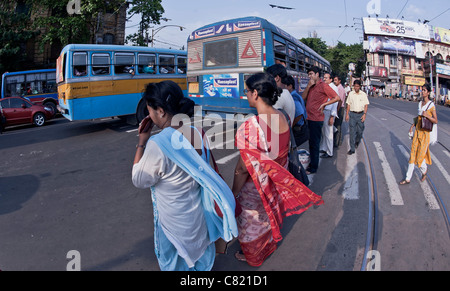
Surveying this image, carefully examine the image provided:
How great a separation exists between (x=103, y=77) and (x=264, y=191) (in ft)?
26.9

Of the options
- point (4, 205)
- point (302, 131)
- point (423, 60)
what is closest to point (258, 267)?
point (302, 131)

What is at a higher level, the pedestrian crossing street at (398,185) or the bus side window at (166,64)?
the bus side window at (166,64)

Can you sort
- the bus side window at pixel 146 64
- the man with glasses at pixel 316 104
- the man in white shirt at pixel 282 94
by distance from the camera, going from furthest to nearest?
the bus side window at pixel 146 64 → the man with glasses at pixel 316 104 → the man in white shirt at pixel 282 94

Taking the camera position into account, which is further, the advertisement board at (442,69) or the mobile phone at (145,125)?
the advertisement board at (442,69)

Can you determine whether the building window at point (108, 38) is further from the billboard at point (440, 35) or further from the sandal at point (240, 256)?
the billboard at point (440, 35)

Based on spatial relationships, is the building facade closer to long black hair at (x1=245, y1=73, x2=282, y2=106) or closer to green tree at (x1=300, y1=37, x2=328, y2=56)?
green tree at (x1=300, y1=37, x2=328, y2=56)

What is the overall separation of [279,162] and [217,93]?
612 centimetres

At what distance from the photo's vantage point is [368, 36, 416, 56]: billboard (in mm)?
47938

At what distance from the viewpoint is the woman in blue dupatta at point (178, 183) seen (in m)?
1.96

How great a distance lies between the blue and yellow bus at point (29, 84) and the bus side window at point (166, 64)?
9048 millimetres

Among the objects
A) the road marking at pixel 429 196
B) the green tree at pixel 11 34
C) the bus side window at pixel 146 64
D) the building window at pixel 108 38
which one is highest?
the building window at pixel 108 38

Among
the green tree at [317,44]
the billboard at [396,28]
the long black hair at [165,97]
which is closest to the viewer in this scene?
the long black hair at [165,97]

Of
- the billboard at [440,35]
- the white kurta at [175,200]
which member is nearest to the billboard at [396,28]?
the billboard at [440,35]

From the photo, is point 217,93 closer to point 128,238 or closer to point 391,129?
point 128,238
